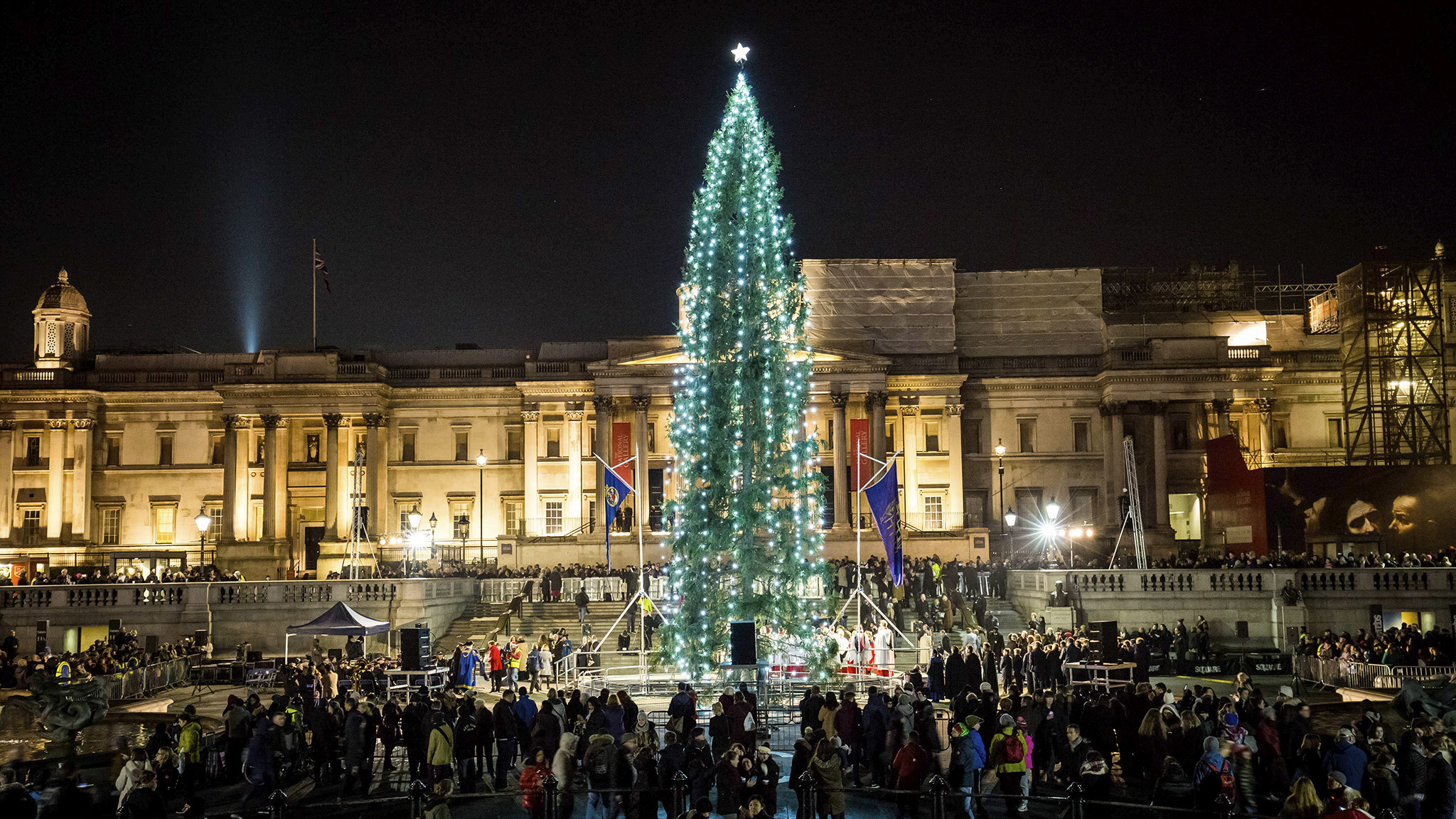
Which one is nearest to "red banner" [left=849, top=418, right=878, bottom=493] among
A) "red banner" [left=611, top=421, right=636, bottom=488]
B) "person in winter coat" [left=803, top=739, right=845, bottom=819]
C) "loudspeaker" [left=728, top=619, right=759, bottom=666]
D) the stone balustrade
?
"red banner" [left=611, top=421, right=636, bottom=488]

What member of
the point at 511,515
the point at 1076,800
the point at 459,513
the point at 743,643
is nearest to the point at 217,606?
the point at 459,513

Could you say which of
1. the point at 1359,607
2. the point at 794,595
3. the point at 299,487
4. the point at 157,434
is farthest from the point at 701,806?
the point at 157,434

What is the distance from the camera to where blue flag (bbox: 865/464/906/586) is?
90.7 feet

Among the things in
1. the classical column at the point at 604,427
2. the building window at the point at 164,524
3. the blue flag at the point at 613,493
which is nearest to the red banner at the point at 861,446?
the classical column at the point at 604,427

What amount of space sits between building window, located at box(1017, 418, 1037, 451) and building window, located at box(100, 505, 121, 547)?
150ft

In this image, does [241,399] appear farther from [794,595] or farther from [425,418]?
[794,595]

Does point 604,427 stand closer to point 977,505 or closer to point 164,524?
point 977,505

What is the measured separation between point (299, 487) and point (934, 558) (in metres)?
32.1

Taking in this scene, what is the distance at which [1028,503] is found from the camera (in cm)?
6197

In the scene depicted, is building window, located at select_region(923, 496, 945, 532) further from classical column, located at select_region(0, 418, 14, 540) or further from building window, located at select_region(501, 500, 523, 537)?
classical column, located at select_region(0, 418, 14, 540)

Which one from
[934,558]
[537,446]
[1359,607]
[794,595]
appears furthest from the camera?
[537,446]

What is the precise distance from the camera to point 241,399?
60.9 m

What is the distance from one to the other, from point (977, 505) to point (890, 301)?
36.5 ft

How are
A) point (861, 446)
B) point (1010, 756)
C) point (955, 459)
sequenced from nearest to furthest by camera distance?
1. point (1010, 756)
2. point (861, 446)
3. point (955, 459)
